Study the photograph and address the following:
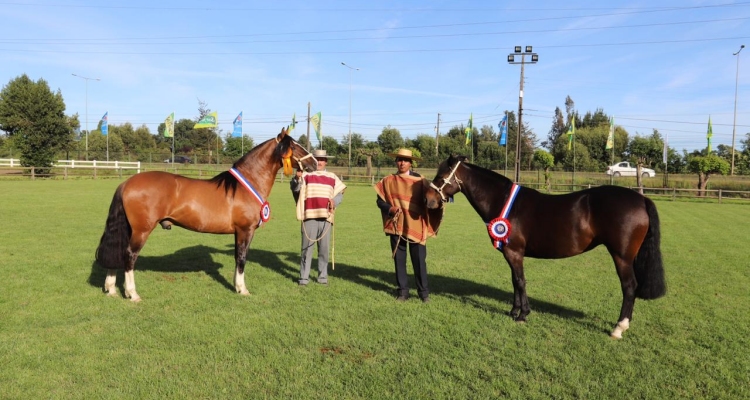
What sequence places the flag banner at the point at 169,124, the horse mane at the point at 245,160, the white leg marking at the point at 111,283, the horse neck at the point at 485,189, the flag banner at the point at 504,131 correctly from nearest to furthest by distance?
the horse neck at the point at 485,189 → the white leg marking at the point at 111,283 → the horse mane at the point at 245,160 → the flag banner at the point at 504,131 → the flag banner at the point at 169,124

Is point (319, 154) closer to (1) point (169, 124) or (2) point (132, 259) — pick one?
(2) point (132, 259)

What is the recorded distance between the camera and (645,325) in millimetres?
5219

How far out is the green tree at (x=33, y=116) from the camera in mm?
35250

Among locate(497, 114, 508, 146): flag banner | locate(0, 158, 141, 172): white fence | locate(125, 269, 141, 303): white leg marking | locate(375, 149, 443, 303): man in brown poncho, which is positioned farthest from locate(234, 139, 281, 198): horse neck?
locate(0, 158, 141, 172): white fence

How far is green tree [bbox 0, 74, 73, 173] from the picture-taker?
3525 cm

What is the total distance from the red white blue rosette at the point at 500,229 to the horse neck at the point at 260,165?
3.10 meters

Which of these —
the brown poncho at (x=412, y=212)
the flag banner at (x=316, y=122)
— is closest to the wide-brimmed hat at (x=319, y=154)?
the brown poncho at (x=412, y=212)

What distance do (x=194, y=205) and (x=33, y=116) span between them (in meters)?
39.7

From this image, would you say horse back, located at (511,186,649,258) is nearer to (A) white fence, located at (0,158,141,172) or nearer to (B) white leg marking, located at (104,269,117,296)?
(B) white leg marking, located at (104,269,117,296)

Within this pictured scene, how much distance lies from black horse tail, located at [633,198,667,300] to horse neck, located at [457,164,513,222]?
61.2 inches

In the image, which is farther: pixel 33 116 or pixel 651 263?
pixel 33 116

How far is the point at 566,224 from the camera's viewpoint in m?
5.10

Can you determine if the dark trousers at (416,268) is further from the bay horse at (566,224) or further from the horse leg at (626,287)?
the horse leg at (626,287)

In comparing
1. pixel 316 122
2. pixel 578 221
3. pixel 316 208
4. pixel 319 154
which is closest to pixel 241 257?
pixel 316 208
